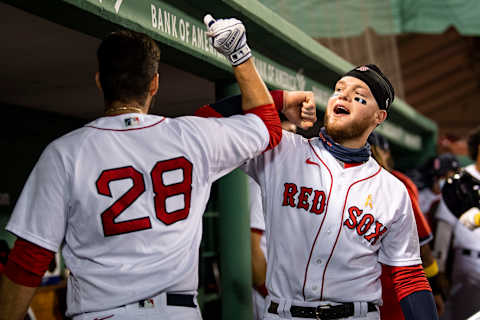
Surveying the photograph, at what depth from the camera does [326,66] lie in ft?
15.1

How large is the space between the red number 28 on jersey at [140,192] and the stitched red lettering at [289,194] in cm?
64

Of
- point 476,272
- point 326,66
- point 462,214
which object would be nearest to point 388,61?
point 326,66

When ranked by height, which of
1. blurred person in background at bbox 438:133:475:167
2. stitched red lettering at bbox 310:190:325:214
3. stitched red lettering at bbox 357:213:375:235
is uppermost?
blurred person in background at bbox 438:133:475:167

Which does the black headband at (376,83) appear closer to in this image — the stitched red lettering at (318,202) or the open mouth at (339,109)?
the open mouth at (339,109)

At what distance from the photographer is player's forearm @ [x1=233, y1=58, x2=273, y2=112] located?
192 cm

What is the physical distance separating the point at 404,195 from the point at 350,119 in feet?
1.30

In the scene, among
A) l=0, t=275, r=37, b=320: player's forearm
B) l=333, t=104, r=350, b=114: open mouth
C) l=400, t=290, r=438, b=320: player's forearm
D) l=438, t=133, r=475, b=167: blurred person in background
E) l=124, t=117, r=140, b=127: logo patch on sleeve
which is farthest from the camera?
l=438, t=133, r=475, b=167: blurred person in background

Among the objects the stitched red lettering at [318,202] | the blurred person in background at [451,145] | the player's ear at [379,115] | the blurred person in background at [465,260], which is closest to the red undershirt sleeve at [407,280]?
the stitched red lettering at [318,202]

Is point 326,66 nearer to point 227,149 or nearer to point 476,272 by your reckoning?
point 476,272

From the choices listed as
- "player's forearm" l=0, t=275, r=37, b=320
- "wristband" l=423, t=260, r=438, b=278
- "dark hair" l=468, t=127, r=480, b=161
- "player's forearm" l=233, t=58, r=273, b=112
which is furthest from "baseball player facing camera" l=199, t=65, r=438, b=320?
"dark hair" l=468, t=127, r=480, b=161

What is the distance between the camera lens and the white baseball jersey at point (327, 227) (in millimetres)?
2256

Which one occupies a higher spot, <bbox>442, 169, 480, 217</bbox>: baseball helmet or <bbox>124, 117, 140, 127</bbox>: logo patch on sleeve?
<bbox>124, 117, 140, 127</bbox>: logo patch on sleeve

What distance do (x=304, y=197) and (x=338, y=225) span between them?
18 cm

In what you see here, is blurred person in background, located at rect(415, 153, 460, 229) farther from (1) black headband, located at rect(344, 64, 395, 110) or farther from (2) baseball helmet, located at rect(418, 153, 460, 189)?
(1) black headband, located at rect(344, 64, 395, 110)
